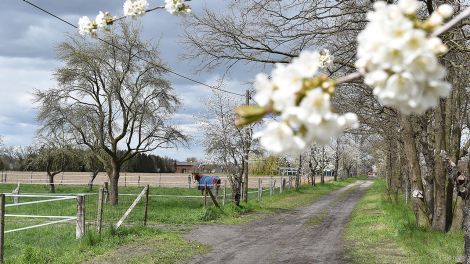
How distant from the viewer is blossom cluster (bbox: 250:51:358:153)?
1.61 m

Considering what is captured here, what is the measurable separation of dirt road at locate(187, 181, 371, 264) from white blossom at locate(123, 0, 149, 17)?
263 inches

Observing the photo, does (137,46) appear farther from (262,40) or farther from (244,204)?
(262,40)

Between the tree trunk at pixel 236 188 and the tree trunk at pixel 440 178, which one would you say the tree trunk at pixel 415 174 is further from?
the tree trunk at pixel 236 188

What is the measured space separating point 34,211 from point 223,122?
10781mm

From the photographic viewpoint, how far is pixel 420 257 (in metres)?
10.5

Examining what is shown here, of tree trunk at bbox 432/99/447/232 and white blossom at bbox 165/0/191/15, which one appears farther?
tree trunk at bbox 432/99/447/232

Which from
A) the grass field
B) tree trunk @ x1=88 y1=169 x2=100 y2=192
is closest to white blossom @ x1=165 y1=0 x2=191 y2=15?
the grass field

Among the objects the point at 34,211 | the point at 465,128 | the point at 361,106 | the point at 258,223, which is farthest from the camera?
the point at 34,211

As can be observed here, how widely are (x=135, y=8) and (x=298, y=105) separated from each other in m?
3.80

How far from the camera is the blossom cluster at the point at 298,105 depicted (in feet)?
5.27

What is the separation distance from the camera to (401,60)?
156 centimetres

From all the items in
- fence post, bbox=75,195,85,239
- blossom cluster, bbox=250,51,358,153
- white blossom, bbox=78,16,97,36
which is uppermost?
white blossom, bbox=78,16,97,36

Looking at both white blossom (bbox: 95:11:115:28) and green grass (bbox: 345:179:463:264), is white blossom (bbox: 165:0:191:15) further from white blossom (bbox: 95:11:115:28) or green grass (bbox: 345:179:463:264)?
green grass (bbox: 345:179:463:264)

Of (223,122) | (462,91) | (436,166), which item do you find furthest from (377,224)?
(223,122)
